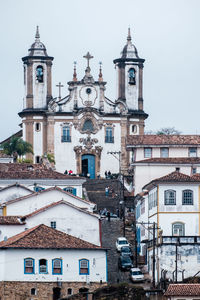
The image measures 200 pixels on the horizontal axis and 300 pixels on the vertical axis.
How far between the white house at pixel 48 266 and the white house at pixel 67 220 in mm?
5079

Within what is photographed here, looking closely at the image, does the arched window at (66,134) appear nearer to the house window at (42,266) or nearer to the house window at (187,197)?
the house window at (187,197)

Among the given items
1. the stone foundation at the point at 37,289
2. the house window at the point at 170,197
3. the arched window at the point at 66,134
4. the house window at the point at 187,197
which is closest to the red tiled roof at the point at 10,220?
the stone foundation at the point at 37,289

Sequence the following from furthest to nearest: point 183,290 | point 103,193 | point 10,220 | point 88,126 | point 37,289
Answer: point 88,126 < point 103,193 < point 10,220 < point 37,289 < point 183,290

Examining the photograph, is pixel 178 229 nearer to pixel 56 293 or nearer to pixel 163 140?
pixel 56 293

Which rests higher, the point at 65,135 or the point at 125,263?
the point at 65,135

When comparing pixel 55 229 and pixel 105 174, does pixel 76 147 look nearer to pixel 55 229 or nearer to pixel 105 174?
pixel 105 174

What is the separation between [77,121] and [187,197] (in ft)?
172

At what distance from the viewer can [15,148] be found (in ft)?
545

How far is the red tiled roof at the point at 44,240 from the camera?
357 feet

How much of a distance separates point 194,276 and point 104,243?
1396 centimetres

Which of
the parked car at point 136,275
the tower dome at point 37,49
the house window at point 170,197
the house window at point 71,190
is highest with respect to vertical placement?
the tower dome at point 37,49

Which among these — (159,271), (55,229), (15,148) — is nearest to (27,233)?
(55,229)

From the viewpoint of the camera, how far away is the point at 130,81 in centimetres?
17500

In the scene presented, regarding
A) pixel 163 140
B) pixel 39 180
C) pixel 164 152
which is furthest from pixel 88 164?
pixel 39 180
